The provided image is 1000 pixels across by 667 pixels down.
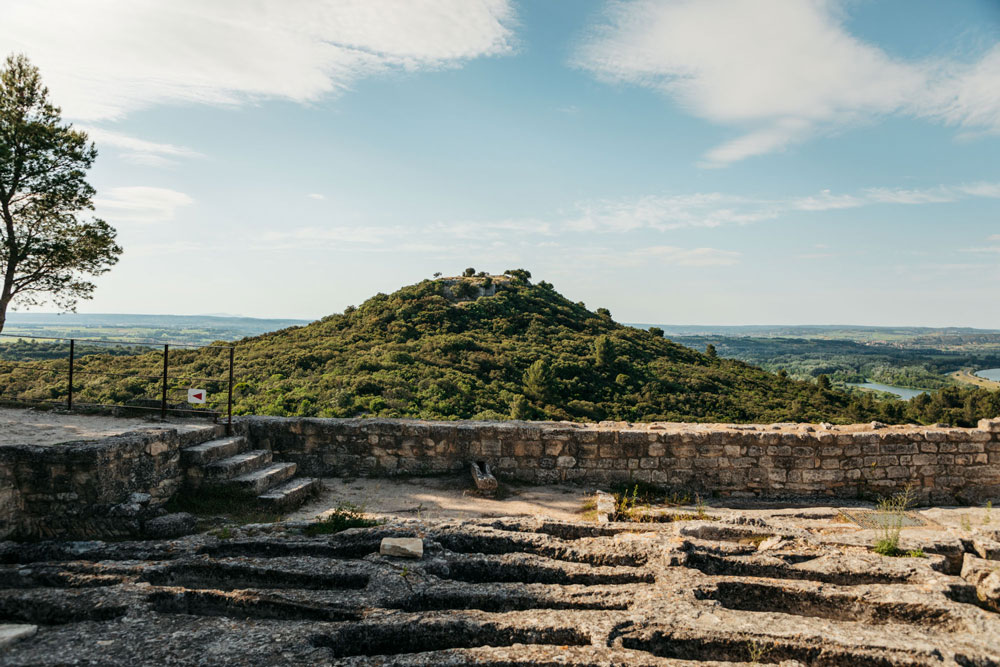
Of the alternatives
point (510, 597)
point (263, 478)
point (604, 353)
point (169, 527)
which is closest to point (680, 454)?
point (510, 597)

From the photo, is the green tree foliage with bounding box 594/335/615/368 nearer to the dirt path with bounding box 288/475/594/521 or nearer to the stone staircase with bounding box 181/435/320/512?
the dirt path with bounding box 288/475/594/521

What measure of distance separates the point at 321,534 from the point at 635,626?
3.33m

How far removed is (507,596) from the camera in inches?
180

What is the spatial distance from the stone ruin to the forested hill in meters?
9.52

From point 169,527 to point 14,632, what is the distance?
239 cm

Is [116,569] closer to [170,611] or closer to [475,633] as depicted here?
[170,611]

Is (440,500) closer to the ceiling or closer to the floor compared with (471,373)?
closer to the floor

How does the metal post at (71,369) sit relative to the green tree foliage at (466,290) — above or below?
below

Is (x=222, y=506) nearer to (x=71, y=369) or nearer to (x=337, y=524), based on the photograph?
(x=337, y=524)

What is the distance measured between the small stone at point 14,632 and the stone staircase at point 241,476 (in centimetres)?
339

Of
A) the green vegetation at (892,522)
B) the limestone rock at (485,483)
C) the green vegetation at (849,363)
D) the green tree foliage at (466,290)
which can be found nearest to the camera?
the green vegetation at (892,522)

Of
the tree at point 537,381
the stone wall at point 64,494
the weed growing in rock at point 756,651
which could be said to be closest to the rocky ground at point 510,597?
the weed growing in rock at point 756,651

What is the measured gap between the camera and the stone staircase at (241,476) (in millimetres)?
7641

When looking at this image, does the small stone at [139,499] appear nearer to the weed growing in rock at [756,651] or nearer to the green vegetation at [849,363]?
the weed growing in rock at [756,651]
